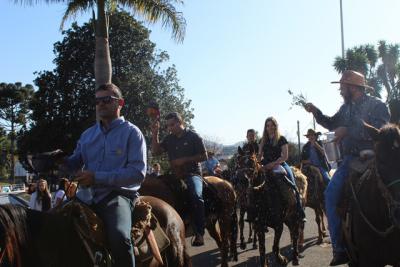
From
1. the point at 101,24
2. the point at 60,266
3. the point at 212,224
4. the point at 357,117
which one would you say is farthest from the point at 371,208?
the point at 101,24

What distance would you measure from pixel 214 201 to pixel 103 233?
4791 mm

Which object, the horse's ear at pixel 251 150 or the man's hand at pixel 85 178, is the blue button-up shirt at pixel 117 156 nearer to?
the man's hand at pixel 85 178

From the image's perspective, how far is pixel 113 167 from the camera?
12.4 feet

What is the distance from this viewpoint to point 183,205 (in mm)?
7223

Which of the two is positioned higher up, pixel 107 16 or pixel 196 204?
pixel 107 16

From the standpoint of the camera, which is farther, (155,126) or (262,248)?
(262,248)

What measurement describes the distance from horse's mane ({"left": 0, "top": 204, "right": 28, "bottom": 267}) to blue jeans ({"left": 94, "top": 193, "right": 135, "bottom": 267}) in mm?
609

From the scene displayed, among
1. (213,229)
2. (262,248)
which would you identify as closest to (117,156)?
(262,248)

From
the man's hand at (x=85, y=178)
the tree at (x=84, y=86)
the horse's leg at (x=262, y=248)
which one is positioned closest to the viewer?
the man's hand at (x=85, y=178)

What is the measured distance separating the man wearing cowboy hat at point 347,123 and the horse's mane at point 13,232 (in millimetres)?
3500

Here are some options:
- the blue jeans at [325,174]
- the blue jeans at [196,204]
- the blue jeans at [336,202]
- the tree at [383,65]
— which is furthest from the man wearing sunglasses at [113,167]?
the tree at [383,65]

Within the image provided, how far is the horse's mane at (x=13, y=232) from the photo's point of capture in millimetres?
3037

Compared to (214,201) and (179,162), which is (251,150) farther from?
(179,162)

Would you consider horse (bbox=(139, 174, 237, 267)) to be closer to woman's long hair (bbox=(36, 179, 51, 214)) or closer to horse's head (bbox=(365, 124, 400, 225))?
horse's head (bbox=(365, 124, 400, 225))
